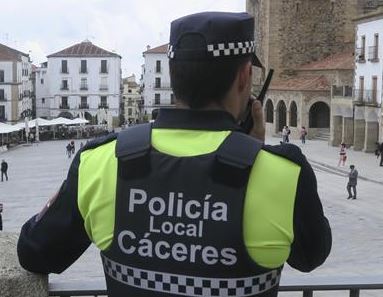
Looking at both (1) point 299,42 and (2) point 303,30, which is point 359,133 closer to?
(1) point 299,42

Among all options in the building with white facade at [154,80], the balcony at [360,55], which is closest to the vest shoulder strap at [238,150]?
the balcony at [360,55]

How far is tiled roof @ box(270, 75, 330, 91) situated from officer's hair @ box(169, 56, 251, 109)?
4210 centimetres

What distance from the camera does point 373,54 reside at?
36.0 m

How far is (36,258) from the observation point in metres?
2.06

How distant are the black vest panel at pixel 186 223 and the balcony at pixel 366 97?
114ft

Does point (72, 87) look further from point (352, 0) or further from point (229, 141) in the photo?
point (229, 141)

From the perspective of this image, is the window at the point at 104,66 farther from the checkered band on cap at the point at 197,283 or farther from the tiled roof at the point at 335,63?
the checkered band on cap at the point at 197,283

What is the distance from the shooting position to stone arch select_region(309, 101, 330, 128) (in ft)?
145

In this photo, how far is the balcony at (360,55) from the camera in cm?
3741

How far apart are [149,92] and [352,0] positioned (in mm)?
30732

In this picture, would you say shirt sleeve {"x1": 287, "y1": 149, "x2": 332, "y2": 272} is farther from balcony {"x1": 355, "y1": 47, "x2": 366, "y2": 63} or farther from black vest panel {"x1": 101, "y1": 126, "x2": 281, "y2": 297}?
balcony {"x1": 355, "y1": 47, "x2": 366, "y2": 63}

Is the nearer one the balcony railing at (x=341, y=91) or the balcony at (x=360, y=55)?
the balcony at (x=360, y=55)

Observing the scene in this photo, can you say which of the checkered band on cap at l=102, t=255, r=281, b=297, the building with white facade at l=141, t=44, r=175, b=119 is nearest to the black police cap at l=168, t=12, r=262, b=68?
the checkered band on cap at l=102, t=255, r=281, b=297

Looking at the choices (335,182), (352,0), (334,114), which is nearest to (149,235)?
(335,182)
